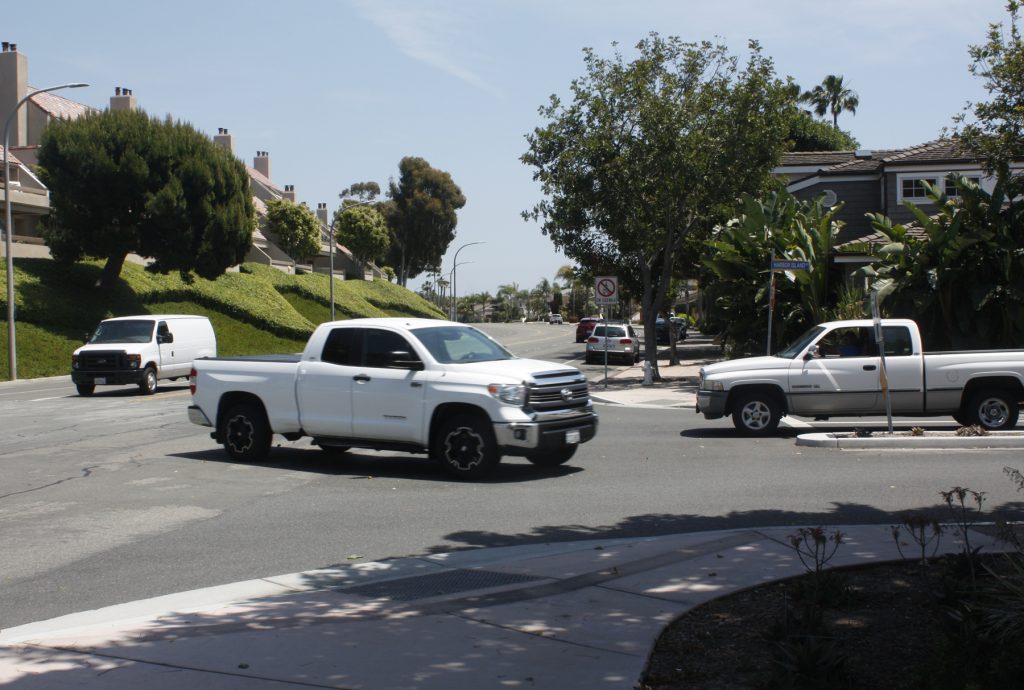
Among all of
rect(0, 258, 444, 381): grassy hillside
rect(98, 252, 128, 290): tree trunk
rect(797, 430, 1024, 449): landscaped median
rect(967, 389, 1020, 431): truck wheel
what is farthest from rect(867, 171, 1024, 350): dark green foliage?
rect(98, 252, 128, 290): tree trunk

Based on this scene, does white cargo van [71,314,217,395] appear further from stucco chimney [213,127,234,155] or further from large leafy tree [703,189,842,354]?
stucco chimney [213,127,234,155]

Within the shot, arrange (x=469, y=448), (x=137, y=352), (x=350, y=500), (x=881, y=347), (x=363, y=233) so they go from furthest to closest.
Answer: (x=363, y=233), (x=137, y=352), (x=881, y=347), (x=469, y=448), (x=350, y=500)

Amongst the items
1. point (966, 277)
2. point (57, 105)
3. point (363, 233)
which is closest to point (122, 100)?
point (57, 105)

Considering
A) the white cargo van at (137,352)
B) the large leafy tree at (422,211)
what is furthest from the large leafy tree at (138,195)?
the large leafy tree at (422,211)

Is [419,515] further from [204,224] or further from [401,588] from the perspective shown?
[204,224]

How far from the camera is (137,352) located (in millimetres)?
25328

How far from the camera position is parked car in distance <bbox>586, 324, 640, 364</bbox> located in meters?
41.8

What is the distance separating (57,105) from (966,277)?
212 feet

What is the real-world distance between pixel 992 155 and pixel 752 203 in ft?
31.9

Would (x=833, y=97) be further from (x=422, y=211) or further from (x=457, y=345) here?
(x=457, y=345)

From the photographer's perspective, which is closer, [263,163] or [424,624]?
[424,624]

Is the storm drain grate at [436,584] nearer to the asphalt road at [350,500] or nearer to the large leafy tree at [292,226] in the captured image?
the asphalt road at [350,500]

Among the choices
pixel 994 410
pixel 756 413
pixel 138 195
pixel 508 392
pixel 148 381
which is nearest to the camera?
pixel 508 392

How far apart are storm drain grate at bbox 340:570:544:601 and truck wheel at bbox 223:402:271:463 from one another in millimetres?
6546
